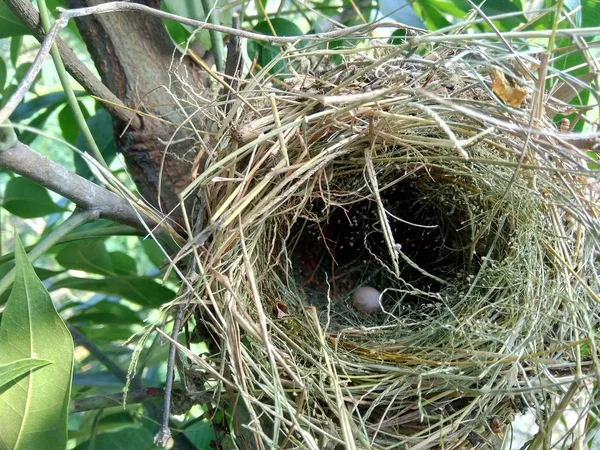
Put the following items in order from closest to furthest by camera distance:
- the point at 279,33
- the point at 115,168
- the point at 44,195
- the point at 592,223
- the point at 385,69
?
the point at 592,223
the point at 385,69
the point at 279,33
the point at 44,195
the point at 115,168

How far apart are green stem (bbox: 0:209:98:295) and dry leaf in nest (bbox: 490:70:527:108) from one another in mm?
436

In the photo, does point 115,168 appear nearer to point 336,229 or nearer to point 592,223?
point 336,229

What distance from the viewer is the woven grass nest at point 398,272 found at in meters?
0.55

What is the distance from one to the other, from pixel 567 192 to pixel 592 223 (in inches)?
3.2

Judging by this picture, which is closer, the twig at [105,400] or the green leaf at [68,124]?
the twig at [105,400]

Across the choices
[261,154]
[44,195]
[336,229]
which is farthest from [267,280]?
[44,195]

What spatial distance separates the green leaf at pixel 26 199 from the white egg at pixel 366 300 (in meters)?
0.55

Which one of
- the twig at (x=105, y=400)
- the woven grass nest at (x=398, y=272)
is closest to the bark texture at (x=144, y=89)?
the woven grass nest at (x=398, y=272)

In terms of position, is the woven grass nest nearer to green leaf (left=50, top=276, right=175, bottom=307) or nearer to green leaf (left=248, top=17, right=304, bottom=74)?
green leaf (left=248, top=17, right=304, bottom=74)

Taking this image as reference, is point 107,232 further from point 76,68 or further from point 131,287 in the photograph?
point 131,287

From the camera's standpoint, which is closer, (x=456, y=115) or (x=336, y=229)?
(x=456, y=115)

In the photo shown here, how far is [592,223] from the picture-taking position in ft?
1.84

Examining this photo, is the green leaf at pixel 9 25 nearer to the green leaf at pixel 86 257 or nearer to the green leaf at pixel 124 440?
the green leaf at pixel 86 257

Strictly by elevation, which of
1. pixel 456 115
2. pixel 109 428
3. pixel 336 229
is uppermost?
pixel 456 115
